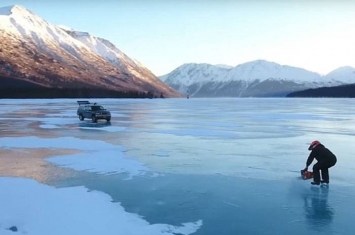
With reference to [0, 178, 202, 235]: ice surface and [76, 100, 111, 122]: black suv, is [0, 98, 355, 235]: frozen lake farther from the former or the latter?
[76, 100, 111, 122]: black suv

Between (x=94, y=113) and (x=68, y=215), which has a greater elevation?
(x=94, y=113)

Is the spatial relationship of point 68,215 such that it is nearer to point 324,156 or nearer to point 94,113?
point 324,156

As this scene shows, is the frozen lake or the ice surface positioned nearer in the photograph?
the ice surface

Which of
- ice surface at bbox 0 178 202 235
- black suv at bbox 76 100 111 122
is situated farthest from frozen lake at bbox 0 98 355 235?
black suv at bbox 76 100 111 122

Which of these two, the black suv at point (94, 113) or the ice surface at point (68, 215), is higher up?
the black suv at point (94, 113)

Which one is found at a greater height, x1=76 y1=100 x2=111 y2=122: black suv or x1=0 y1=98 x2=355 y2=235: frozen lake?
x1=76 y1=100 x2=111 y2=122: black suv

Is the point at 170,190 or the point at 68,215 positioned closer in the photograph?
the point at 68,215

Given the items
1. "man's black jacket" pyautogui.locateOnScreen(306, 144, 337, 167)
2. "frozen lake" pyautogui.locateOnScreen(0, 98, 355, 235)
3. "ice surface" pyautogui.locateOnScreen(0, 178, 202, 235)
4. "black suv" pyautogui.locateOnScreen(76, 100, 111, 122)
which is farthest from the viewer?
"black suv" pyautogui.locateOnScreen(76, 100, 111, 122)

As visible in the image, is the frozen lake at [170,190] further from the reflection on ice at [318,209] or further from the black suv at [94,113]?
the black suv at [94,113]

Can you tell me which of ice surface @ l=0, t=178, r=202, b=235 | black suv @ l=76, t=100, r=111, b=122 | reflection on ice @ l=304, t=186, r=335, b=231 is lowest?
ice surface @ l=0, t=178, r=202, b=235

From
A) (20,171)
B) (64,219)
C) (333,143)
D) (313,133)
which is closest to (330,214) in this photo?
(64,219)

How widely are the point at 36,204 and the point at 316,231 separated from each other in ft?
21.0

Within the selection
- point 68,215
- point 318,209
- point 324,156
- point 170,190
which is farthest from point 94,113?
point 318,209

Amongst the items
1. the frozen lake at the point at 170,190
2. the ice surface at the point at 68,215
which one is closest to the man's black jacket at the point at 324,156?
the frozen lake at the point at 170,190
